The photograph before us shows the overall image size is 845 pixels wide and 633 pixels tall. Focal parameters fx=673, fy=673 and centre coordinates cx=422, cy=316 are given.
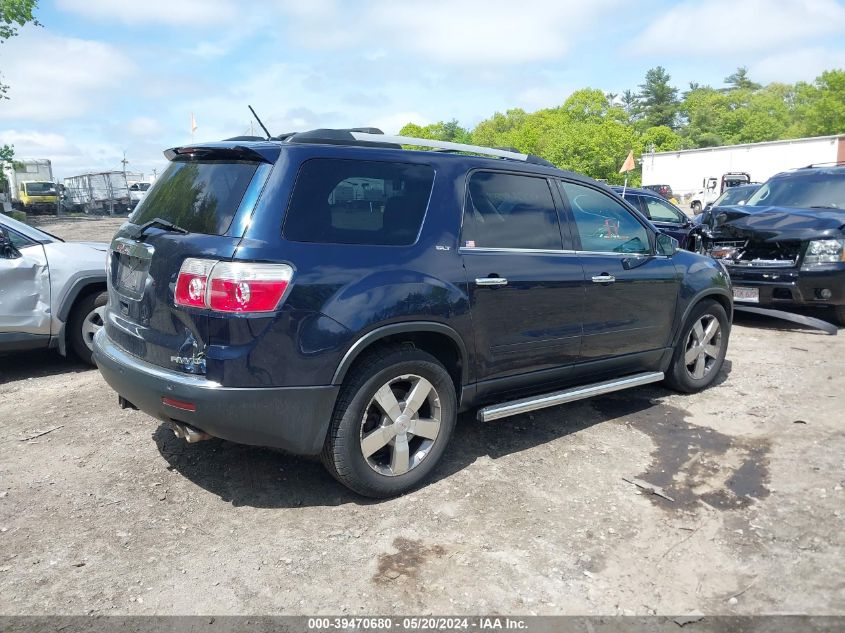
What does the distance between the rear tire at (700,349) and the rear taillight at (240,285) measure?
3450 millimetres

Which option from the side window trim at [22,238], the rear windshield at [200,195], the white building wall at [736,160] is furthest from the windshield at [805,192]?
the white building wall at [736,160]

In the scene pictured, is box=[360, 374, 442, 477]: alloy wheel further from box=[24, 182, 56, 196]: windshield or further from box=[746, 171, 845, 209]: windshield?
box=[24, 182, 56, 196]: windshield

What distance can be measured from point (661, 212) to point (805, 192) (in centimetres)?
321

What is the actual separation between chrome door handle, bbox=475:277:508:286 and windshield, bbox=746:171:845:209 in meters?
6.48

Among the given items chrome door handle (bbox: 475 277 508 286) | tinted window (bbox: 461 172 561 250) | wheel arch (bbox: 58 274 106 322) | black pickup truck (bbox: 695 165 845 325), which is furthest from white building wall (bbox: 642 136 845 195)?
wheel arch (bbox: 58 274 106 322)

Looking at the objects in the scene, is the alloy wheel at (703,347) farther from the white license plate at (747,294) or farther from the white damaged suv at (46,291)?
the white damaged suv at (46,291)

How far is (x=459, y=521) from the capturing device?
11.3 feet

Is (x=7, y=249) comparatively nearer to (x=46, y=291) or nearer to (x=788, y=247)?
(x=46, y=291)

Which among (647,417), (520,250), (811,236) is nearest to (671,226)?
(811,236)

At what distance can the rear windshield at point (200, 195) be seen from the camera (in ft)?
10.7

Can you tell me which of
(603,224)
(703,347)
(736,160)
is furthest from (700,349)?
(736,160)

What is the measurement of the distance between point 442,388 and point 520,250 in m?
0.99

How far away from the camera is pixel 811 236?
296 inches

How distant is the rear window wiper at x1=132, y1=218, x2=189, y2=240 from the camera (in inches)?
134
